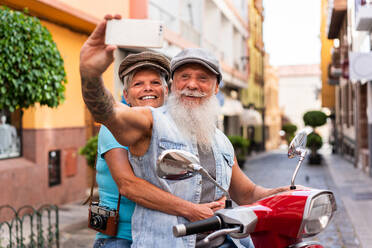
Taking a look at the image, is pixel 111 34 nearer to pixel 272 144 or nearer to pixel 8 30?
pixel 8 30

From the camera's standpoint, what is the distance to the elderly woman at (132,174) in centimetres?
188

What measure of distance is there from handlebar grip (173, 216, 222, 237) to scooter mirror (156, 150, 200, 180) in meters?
0.18

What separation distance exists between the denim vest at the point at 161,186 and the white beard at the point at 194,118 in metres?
0.03

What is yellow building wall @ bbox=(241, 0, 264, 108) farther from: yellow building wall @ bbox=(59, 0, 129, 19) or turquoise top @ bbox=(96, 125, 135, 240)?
turquoise top @ bbox=(96, 125, 135, 240)

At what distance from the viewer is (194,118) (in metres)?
2.03

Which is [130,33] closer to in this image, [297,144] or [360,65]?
[297,144]

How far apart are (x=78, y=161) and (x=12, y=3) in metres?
3.70

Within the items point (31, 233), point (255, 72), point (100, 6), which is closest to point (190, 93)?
point (31, 233)

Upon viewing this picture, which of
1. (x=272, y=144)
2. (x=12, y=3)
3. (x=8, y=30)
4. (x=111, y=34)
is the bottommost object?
(x=272, y=144)

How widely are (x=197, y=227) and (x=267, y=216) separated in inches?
12.5

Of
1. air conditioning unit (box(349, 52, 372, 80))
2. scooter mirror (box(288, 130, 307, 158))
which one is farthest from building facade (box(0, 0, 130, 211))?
scooter mirror (box(288, 130, 307, 158))

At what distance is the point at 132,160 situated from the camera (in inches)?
76.1

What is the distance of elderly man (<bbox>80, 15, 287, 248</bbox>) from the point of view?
1735 mm

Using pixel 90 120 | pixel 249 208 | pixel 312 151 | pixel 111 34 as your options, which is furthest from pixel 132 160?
pixel 312 151
